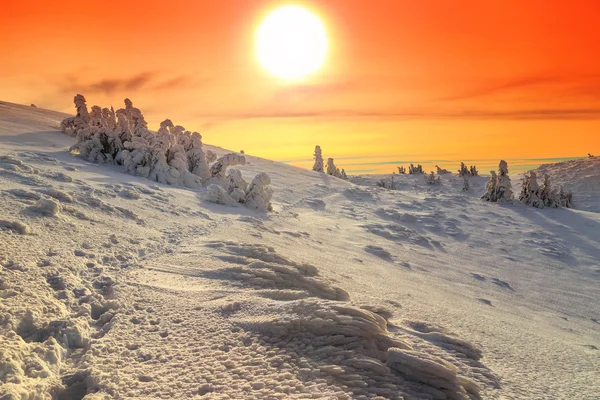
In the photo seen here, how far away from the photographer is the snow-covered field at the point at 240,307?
3236 millimetres

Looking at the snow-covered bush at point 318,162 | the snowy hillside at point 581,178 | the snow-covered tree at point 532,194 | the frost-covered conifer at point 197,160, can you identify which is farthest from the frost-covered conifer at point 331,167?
the frost-covered conifer at point 197,160

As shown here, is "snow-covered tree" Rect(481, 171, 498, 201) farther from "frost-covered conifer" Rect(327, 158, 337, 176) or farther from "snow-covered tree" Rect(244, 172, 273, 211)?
"snow-covered tree" Rect(244, 172, 273, 211)

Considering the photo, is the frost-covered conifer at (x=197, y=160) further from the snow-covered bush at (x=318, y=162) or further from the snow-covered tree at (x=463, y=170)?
the snow-covered tree at (x=463, y=170)

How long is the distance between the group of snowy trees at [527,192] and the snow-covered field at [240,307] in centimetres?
1067

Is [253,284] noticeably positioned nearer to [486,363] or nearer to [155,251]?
[155,251]

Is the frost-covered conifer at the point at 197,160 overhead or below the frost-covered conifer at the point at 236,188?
overhead

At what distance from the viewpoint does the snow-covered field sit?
324 centimetres

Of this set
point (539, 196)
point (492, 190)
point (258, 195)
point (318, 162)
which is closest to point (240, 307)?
point (258, 195)

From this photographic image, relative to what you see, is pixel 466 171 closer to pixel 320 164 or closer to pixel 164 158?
pixel 320 164

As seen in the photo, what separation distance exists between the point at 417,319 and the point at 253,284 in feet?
7.04

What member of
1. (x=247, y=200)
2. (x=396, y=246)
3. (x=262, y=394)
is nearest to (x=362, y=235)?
(x=396, y=246)

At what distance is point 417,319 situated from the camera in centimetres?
543

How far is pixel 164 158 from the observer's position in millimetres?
11828

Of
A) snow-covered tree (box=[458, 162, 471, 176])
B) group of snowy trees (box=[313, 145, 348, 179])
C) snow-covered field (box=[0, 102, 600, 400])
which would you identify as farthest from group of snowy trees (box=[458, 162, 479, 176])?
snow-covered field (box=[0, 102, 600, 400])
